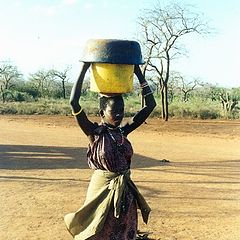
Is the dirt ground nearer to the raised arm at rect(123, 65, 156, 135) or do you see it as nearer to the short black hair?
the raised arm at rect(123, 65, 156, 135)

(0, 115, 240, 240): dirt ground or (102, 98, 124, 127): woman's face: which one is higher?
(102, 98, 124, 127): woman's face

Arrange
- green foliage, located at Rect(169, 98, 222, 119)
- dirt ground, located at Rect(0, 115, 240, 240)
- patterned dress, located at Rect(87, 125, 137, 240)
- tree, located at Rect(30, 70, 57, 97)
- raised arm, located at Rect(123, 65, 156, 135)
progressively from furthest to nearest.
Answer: tree, located at Rect(30, 70, 57, 97) → green foliage, located at Rect(169, 98, 222, 119) → dirt ground, located at Rect(0, 115, 240, 240) → raised arm, located at Rect(123, 65, 156, 135) → patterned dress, located at Rect(87, 125, 137, 240)

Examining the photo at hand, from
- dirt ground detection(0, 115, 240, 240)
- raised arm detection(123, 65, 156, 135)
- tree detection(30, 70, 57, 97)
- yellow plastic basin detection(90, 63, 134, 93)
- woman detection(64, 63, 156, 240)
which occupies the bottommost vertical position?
tree detection(30, 70, 57, 97)

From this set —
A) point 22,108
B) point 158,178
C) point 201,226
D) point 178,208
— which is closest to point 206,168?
point 158,178

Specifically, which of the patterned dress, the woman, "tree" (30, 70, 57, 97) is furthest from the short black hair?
"tree" (30, 70, 57, 97)

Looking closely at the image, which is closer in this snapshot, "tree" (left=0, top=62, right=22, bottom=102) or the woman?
the woman

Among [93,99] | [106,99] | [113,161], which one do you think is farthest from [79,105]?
[93,99]

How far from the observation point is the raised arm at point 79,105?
8.57 feet

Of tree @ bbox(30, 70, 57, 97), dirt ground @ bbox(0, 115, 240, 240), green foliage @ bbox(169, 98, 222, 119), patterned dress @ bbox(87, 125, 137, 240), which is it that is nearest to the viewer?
patterned dress @ bbox(87, 125, 137, 240)

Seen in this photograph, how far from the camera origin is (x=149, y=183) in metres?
7.09

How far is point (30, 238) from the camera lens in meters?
4.48

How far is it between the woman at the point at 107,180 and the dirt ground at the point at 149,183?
1.92 m

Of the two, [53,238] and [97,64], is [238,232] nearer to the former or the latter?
[53,238]

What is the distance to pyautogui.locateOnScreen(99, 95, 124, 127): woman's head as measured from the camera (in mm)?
2643
